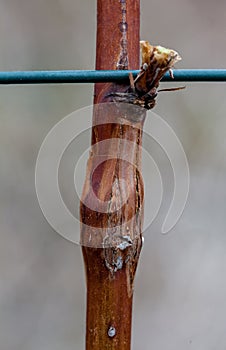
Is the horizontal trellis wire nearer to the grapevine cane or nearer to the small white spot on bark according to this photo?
the grapevine cane

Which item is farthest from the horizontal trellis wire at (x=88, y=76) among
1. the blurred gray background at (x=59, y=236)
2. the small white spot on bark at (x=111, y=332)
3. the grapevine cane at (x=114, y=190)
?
the blurred gray background at (x=59, y=236)

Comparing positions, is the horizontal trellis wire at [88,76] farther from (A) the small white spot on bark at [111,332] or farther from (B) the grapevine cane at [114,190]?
(A) the small white spot on bark at [111,332]

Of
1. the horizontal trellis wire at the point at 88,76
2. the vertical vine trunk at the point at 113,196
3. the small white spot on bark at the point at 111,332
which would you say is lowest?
the small white spot on bark at the point at 111,332

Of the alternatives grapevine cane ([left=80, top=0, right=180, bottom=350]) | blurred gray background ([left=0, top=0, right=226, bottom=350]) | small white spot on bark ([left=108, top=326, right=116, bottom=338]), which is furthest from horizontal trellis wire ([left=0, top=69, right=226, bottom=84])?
blurred gray background ([left=0, top=0, right=226, bottom=350])

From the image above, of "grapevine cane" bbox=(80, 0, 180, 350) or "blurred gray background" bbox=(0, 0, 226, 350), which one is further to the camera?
"blurred gray background" bbox=(0, 0, 226, 350)

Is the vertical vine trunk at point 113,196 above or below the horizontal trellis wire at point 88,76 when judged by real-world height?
below

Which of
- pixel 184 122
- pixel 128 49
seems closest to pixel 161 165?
pixel 184 122

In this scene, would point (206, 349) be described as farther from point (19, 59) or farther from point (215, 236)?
point (19, 59)
